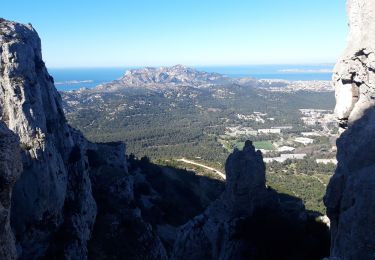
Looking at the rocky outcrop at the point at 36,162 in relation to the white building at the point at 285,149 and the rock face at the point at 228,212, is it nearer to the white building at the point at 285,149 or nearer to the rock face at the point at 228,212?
the rock face at the point at 228,212

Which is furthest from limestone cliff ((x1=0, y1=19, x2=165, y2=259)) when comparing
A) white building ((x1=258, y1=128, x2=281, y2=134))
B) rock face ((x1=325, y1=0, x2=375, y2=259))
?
white building ((x1=258, y1=128, x2=281, y2=134))

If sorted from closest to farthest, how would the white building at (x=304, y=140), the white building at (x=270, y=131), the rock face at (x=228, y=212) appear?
the rock face at (x=228, y=212) < the white building at (x=304, y=140) < the white building at (x=270, y=131)

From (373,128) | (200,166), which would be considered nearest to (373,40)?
(373,128)

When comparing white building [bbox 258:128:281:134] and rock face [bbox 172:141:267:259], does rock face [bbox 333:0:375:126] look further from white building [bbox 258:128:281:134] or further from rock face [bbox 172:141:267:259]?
white building [bbox 258:128:281:134]

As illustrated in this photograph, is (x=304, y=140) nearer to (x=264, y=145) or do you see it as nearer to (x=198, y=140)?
(x=264, y=145)

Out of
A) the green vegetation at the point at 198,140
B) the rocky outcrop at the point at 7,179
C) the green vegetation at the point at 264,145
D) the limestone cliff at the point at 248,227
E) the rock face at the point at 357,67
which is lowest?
the green vegetation at the point at 264,145

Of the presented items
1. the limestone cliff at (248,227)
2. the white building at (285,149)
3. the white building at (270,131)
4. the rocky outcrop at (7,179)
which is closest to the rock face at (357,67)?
the limestone cliff at (248,227)

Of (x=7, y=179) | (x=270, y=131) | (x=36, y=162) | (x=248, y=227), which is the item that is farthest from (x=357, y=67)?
(x=270, y=131)
